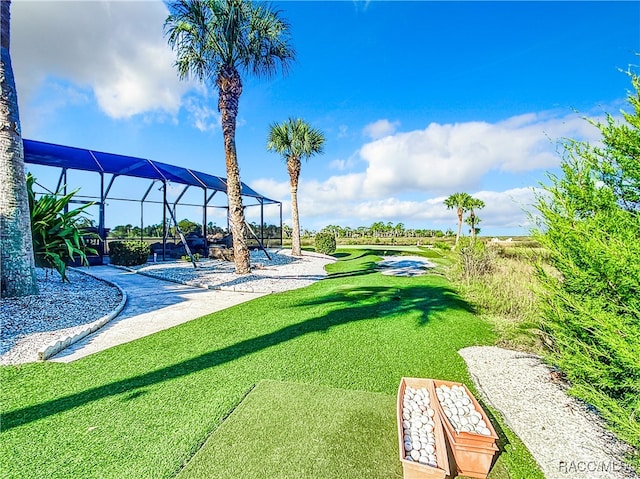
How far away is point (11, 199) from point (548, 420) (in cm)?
821

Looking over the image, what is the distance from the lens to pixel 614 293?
2.45m

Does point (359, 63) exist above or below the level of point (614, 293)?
above


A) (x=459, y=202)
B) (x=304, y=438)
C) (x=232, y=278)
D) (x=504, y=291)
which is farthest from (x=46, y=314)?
(x=459, y=202)

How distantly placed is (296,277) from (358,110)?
10162 mm

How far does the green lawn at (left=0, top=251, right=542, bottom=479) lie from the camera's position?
7.03 feet

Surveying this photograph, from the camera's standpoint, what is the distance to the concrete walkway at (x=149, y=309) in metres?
4.31

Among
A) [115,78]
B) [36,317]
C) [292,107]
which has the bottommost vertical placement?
[36,317]

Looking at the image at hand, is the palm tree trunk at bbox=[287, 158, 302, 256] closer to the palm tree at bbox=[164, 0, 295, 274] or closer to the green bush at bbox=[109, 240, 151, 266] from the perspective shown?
the palm tree at bbox=[164, 0, 295, 274]

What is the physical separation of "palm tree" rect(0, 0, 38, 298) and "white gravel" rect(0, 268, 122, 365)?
36cm

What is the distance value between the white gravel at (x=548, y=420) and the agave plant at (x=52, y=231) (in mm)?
7274

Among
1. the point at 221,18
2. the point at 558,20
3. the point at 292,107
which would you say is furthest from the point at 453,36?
the point at 292,107

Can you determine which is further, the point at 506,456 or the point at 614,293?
the point at 614,293

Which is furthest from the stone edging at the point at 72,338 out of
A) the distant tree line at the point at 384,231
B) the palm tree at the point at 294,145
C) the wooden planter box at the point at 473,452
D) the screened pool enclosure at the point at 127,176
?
the distant tree line at the point at 384,231

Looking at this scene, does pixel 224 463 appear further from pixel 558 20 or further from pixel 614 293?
pixel 558 20
